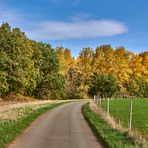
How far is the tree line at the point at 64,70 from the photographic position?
198 feet

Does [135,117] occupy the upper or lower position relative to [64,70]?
lower

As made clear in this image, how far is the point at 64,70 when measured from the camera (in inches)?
5182

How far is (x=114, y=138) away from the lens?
55.9 ft

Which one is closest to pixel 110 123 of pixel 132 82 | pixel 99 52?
pixel 132 82

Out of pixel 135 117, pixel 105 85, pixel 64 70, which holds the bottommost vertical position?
pixel 135 117

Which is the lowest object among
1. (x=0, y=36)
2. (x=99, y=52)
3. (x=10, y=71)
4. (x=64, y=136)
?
(x=64, y=136)

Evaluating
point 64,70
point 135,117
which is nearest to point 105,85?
point 64,70

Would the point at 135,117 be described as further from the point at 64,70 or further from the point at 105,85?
the point at 64,70

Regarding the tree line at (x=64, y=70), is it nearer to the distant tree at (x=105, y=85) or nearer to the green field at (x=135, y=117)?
the distant tree at (x=105, y=85)

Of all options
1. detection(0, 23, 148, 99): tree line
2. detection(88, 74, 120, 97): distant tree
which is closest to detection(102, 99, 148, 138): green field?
detection(0, 23, 148, 99): tree line

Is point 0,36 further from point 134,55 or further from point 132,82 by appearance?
point 134,55

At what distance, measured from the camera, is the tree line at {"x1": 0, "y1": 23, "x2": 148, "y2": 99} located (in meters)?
60.3

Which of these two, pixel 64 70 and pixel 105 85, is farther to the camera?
pixel 64 70

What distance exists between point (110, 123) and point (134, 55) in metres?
119
